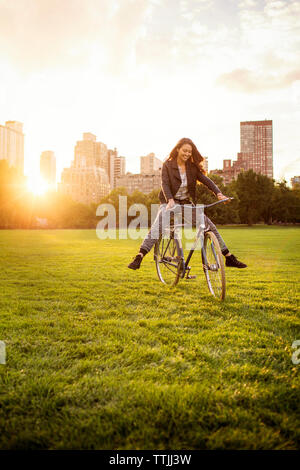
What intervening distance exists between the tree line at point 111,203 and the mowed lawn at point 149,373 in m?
45.9

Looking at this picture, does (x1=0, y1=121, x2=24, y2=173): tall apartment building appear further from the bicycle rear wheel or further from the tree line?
the bicycle rear wheel

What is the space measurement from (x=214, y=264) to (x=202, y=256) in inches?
15.8

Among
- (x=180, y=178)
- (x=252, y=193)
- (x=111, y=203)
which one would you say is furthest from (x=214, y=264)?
(x=111, y=203)

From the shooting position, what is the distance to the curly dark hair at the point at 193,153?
204 inches

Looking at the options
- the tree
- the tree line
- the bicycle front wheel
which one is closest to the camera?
the bicycle front wheel

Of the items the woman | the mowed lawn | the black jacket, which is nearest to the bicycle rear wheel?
the woman

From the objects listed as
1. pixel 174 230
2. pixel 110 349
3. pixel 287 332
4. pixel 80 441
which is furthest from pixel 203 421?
pixel 174 230

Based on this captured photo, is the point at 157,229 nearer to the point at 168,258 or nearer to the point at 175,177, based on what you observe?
the point at 168,258

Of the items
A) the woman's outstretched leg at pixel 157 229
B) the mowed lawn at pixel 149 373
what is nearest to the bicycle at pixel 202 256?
the woman's outstretched leg at pixel 157 229

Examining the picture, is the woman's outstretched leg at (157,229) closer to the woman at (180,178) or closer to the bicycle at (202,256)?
the woman at (180,178)

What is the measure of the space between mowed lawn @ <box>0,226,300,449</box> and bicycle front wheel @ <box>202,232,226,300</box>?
246 millimetres

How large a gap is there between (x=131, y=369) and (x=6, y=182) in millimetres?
64616

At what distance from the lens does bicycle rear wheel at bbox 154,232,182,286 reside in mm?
5328

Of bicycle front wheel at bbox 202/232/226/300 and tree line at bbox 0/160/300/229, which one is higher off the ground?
tree line at bbox 0/160/300/229
